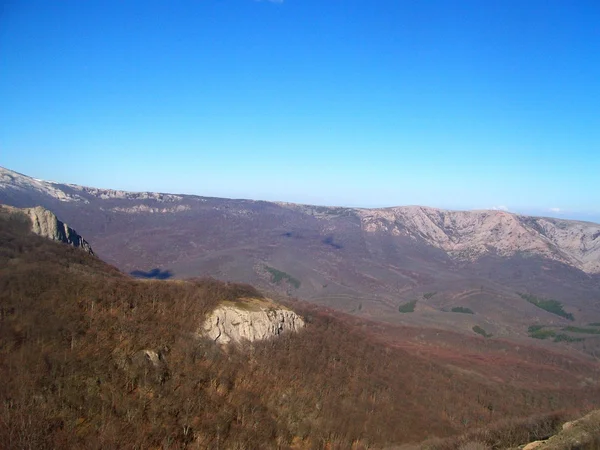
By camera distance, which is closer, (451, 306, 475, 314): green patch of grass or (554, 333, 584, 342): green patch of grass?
(554, 333, 584, 342): green patch of grass

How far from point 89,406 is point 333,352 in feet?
114

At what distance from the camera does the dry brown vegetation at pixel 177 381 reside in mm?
27719

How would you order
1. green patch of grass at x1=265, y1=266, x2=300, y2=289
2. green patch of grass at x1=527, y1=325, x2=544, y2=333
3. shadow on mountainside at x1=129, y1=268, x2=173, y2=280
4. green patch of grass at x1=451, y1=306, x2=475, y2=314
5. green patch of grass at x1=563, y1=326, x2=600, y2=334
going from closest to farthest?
green patch of grass at x1=527, y1=325, x2=544, y2=333 < green patch of grass at x1=563, y1=326, x2=600, y2=334 < green patch of grass at x1=451, y1=306, x2=475, y2=314 < shadow on mountainside at x1=129, y1=268, x2=173, y2=280 < green patch of grass at x1=265, y1=266, x2=300, y2=289

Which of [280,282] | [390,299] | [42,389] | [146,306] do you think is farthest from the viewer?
[280,282]

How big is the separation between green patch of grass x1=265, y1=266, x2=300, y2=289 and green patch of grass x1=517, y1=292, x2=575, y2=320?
96642mm

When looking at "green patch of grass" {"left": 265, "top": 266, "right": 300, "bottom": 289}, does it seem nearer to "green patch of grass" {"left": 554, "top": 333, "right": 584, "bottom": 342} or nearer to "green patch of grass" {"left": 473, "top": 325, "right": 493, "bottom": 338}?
"green patch of grass" {"left": 473, "top": 325, "right": 493, "bottom": 338}

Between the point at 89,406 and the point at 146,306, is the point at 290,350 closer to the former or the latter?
the point at 146,306

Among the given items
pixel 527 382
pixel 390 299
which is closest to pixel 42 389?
pixel 527 382

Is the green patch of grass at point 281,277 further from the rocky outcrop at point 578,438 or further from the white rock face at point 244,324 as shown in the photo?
the rocky outcrop at point 578,438

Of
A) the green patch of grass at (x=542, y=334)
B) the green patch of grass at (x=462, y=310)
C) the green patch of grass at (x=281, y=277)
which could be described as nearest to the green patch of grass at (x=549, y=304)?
the green patch of grass at (x=542, y=334)

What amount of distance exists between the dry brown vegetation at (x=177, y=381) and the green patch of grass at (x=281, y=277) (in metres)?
117

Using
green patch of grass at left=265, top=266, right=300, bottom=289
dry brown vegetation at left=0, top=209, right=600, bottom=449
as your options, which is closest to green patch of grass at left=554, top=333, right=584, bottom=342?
dry brown vegetation at left=0, top=209, right=600, bottom=449

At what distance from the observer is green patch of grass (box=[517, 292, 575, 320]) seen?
159875mm

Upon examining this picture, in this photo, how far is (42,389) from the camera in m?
27.4
